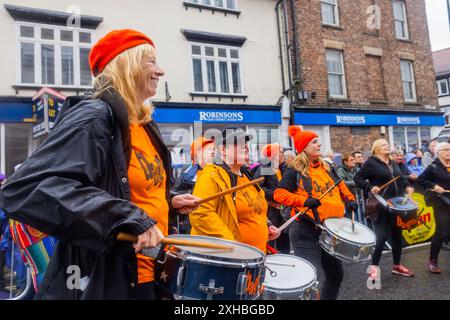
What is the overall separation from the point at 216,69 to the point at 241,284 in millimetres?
11944

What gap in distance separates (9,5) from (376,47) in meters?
14.5

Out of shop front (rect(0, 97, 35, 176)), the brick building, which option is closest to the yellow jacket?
shop front (rect(0, 97, 35, 176))

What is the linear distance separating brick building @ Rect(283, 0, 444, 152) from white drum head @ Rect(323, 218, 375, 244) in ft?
33.1

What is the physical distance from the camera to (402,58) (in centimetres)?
1692

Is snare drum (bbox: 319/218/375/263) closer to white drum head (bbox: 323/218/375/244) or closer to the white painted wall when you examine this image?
white drum head (bbox: 323/218/375/244)

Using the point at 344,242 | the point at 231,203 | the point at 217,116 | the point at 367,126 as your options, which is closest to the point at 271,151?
the point at 344,242

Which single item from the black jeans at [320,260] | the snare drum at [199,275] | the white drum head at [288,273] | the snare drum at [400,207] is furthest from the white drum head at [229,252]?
the snare drum at [400,207]

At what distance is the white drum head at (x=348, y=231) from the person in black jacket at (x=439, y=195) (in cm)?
219

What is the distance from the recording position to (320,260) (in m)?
3.71

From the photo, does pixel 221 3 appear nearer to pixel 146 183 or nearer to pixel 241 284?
pixel 146 183

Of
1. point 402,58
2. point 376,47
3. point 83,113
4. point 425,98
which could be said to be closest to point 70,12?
point 83,113

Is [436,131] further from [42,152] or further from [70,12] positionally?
[42,152]

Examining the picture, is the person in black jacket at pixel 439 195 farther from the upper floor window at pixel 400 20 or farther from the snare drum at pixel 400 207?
the upper floor window at pixel 400 20

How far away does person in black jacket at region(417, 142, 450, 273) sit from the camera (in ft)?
17.4
